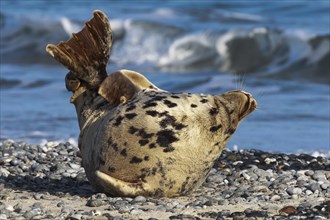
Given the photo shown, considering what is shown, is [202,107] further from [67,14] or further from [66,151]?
[67,14]

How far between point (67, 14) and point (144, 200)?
1632 cm

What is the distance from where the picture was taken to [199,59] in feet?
55.6

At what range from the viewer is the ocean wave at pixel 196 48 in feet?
52.4

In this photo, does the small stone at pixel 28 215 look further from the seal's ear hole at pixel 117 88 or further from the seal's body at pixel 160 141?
the seal's ear hole at pixel 117 88

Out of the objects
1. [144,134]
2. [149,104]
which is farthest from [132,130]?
[149,104]

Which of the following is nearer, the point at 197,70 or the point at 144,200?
the point at 144,200

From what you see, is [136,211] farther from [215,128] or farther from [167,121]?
[215,128]

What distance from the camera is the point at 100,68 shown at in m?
6.58

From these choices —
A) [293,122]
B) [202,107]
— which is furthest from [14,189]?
[293,122]

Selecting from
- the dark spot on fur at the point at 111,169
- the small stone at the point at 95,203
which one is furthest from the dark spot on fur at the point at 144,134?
the small stone at the point at 95,203

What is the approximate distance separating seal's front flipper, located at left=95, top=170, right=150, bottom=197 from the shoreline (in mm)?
46

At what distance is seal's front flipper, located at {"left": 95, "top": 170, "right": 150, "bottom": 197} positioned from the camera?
6.06 m

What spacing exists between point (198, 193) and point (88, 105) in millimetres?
927

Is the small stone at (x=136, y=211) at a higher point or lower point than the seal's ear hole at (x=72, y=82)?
lower
